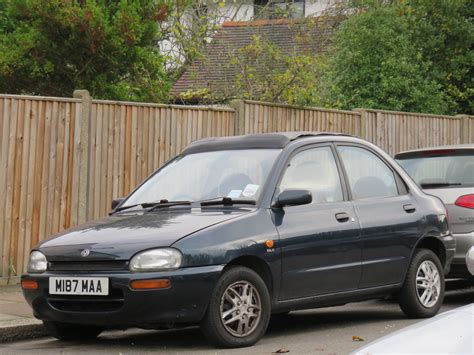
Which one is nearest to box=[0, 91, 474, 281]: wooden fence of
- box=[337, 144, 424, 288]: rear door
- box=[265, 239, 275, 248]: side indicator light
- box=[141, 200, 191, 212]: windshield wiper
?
box=[141, 200, 191, 212]: windshield wiper

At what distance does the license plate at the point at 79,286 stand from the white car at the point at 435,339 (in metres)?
3.59

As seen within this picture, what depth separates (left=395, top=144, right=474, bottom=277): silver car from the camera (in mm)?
10703

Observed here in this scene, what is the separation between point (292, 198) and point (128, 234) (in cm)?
135

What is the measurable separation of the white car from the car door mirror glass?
387 cm

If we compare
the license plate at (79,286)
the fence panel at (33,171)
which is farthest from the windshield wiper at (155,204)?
the fence panel at (33,171)

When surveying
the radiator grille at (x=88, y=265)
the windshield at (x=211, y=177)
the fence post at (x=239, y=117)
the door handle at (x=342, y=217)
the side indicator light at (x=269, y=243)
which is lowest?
the radiator grille at (x=88, y=265)

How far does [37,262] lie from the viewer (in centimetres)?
810

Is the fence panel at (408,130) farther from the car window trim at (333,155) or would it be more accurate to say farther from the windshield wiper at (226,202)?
the windshield wiper at (226,202)

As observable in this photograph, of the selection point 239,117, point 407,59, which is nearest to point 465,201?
point 239,117

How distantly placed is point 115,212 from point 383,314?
277 centimetres

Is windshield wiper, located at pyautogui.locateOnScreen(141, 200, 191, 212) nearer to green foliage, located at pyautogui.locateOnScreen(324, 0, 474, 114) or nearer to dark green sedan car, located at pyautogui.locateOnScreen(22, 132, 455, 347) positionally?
dark green sedan car, located at pyautogui.locateOnScreen(22, 132, 455, 347)

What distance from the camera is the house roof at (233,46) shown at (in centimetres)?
2066

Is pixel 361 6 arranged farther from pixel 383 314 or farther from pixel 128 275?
pixel 128 275

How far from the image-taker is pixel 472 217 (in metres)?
10.7
